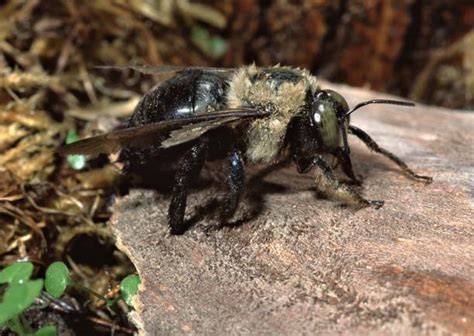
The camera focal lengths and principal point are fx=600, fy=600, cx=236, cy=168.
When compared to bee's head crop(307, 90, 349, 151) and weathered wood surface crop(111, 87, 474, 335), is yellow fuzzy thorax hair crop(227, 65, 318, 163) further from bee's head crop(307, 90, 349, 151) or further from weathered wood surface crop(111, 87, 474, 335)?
weathered wood surface crop(111, 87, 474, 335)

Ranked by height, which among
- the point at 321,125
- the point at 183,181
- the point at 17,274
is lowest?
the point at 17,274

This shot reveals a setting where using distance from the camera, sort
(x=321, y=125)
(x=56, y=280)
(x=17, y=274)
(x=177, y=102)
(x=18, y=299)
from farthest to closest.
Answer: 1. (x=177, y=102)
2. (x=321, y=125)
3. (x=56, y=280)
4. (x=17, y=274)
5. (x=18, y=299)

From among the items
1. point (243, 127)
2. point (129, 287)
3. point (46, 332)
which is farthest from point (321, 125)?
point (46, 332)

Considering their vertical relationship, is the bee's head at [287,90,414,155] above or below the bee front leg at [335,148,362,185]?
above

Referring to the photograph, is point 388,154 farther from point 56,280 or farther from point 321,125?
point 56,280

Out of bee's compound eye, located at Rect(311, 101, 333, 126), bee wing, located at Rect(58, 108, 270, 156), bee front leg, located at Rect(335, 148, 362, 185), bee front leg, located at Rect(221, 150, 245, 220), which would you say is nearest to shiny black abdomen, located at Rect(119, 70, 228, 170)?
bee wing, located at Rect(58, 108, 270, 156)
